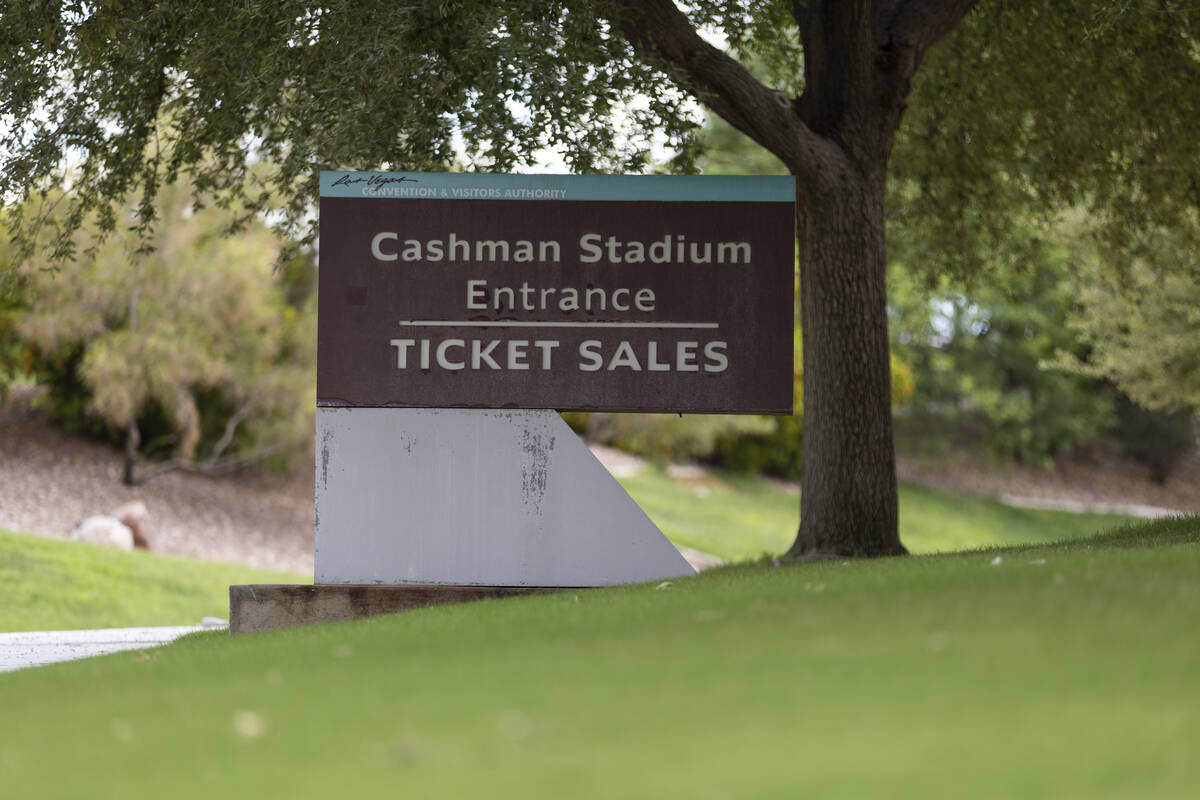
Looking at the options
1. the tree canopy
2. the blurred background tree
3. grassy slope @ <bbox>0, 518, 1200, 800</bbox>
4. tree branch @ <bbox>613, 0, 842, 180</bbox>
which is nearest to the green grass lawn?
the blurred background tree

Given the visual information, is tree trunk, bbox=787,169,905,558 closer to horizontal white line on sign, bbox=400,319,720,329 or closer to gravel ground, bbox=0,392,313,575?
horizontal white line on sign, bbox=400,319,720,329

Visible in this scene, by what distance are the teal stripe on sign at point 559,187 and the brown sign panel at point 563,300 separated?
1 cm

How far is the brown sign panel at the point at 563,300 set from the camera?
1049 cm

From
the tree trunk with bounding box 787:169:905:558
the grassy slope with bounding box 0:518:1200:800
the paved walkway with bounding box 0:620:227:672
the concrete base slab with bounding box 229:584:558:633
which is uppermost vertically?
the tree trunk with bounding box 787:169:905:558

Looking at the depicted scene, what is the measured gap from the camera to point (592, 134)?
10.5m

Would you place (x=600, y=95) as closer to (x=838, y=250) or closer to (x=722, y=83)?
(x=722, y=83)

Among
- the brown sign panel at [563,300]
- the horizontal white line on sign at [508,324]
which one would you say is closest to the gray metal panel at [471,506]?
the brown sign panel at [563,300]

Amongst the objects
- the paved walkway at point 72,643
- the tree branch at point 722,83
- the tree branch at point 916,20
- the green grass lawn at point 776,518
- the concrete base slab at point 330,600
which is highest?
the tree branch at point 916,20

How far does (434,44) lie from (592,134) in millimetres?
1497

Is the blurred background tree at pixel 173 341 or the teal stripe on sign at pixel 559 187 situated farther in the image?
the blurred background tree at pixel 173 341

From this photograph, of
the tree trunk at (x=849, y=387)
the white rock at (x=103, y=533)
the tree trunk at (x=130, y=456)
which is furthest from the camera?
the tree trunk at (x=130, y=456)

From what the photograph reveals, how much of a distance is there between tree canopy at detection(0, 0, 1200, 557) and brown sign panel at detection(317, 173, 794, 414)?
53cm

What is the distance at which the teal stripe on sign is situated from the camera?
10555mm

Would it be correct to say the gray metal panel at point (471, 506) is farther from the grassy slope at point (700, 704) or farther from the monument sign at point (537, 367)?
the grassy slope at point (700, 704)
